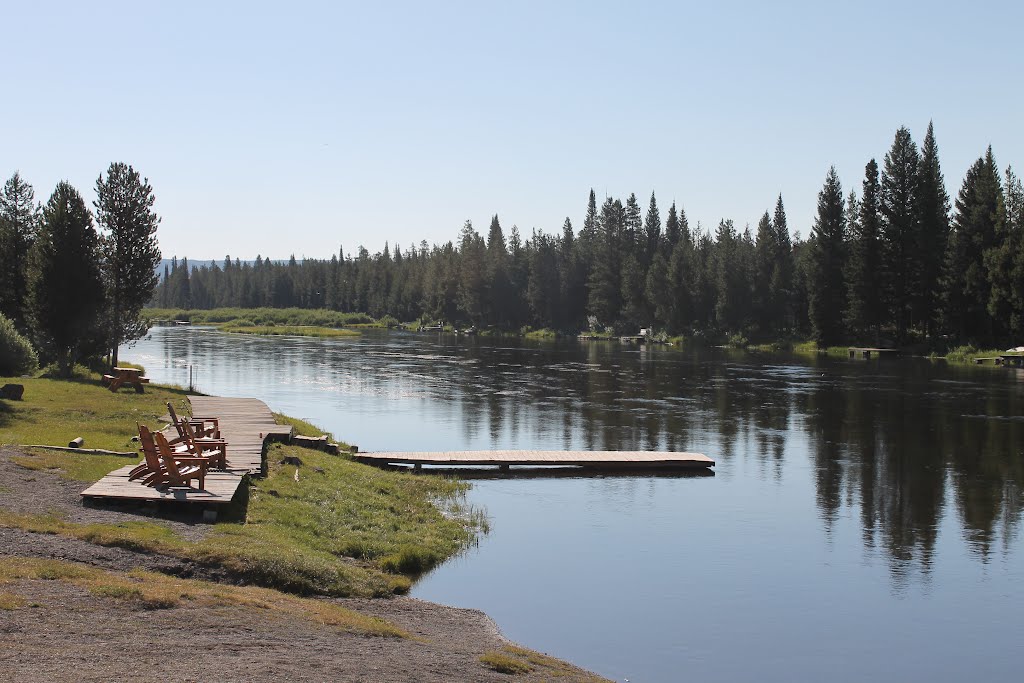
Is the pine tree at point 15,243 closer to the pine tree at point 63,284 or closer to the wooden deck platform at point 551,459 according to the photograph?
the pine tree at point 63,284

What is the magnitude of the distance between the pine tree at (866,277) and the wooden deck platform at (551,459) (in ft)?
242

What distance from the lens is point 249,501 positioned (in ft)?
67.5

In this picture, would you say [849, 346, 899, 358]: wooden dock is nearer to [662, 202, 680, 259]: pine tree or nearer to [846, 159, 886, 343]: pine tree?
[846, 159, 886, 343]: pine tree

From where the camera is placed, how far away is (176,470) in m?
19.4

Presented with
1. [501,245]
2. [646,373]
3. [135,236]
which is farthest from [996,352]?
[501,245]

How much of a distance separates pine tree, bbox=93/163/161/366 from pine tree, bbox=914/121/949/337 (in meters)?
75.2

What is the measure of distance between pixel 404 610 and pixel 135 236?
4074 cm

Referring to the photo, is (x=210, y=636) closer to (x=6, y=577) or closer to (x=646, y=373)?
(x=6, y=577)

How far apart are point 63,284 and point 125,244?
6.28 meters

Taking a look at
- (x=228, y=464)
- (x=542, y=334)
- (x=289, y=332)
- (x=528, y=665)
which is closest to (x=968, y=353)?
(x=542, y=334)

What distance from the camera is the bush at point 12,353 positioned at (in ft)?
126

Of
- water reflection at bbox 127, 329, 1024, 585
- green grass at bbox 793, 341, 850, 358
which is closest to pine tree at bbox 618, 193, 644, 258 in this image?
green grass at bbox 793, 341, 850, 358

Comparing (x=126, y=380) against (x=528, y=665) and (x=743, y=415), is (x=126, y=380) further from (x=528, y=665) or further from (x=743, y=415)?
(x=528, y=665)

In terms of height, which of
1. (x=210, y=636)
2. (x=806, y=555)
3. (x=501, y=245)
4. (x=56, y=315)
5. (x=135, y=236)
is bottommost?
(x=806, y=555)
